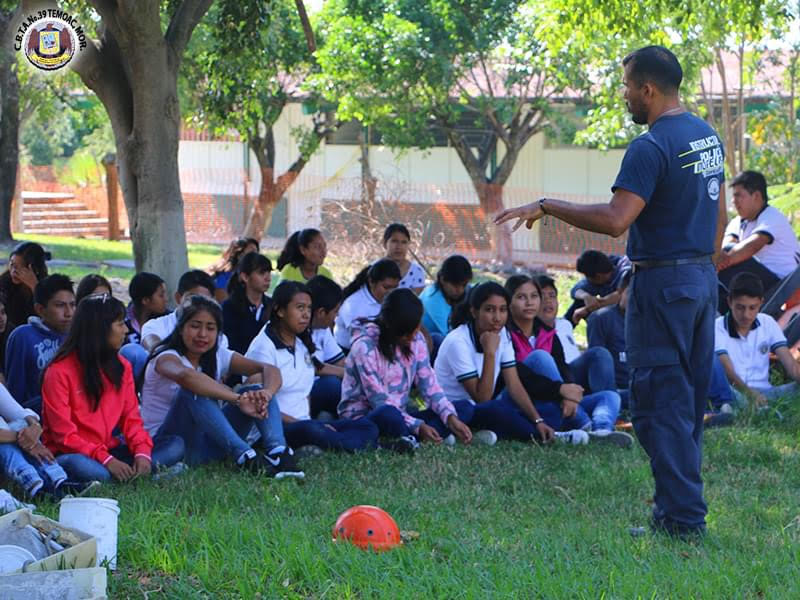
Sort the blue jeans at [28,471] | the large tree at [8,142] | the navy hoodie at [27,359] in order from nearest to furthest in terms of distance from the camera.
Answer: the blue jeans at [28,471]
the navy hoodie at [27,359]
the large tree at [8,142]

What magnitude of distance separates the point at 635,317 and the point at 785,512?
1.54 metres

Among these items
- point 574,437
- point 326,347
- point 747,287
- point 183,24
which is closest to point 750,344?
point 747,287

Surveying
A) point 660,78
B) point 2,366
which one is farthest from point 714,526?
point 2,366

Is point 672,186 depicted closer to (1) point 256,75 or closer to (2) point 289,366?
(2) point 289,366

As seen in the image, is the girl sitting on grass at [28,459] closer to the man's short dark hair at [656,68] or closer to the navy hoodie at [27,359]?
the navy hoodie at [27,359]

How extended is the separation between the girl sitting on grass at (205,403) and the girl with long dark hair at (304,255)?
2.98 metres

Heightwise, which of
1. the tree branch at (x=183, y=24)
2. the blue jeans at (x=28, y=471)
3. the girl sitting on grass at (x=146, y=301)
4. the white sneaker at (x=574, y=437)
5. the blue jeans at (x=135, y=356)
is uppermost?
the tree branch at (x=183, y=24)

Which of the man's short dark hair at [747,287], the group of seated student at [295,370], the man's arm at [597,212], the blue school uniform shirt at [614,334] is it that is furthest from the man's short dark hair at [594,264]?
the man's arm at [597,212]

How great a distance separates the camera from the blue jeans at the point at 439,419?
7.83 m

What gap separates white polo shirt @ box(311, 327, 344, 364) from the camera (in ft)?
28.9

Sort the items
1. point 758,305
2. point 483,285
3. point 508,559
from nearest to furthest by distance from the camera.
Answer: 1. point 508,559
2. point 483,285
3. point 758,305

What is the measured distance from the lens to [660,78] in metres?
5.23

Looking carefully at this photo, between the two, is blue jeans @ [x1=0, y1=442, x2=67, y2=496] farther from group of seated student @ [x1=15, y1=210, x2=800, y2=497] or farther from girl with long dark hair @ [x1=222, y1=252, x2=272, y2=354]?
girl with long dark hair @ [x1=222, y1=252, x2=272, y2=354]

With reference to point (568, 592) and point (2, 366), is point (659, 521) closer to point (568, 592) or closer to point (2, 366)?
point (568, 592)
